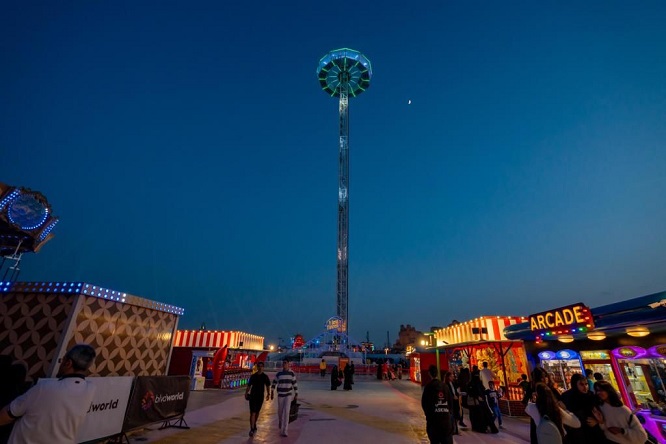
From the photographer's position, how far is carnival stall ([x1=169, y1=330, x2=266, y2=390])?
1847 cm

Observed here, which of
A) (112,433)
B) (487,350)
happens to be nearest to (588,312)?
(487,350)

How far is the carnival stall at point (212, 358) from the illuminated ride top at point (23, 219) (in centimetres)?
864

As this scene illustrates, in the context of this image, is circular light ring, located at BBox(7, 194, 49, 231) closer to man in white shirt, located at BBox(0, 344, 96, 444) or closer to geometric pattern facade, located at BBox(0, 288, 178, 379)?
geometric pattern facade, located at BBox(0, 288, 178, 379)

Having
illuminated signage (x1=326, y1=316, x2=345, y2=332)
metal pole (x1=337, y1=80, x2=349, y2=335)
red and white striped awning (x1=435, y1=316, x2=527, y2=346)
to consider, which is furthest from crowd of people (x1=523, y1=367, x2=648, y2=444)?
illuminated signage (x1=326, y1=316, x2=345, y2=332)

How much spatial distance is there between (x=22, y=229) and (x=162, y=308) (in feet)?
33.6

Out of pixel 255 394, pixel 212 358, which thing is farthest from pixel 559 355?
pixel 212 358

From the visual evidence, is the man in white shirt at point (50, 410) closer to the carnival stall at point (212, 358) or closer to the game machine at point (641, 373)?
the game machine at point (641, 373)

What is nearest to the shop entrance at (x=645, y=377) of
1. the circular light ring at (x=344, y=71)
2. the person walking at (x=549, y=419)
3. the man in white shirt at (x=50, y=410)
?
the person walking at (x=549, y=419)

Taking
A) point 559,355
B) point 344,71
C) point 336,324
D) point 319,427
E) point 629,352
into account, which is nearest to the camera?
point 319,427

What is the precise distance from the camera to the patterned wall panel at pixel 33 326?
786 cm

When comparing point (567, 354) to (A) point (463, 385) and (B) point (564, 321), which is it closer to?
(B) point (564, 321)

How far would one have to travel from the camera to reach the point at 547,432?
11.8 feet

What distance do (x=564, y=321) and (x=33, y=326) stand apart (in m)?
13.6

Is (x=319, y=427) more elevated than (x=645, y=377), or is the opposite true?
(x=645, y=377)
